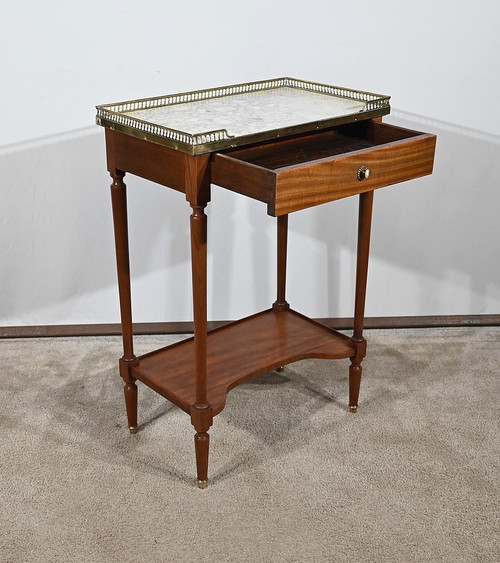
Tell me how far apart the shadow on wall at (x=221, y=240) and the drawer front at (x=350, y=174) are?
0.69 meters

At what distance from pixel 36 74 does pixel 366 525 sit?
1.45 metres

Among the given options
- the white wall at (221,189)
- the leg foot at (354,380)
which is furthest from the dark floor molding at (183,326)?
the leg foot at (354,380)

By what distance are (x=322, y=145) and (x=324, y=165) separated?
0.33 metres

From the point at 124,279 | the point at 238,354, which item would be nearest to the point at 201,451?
the point at 238,354

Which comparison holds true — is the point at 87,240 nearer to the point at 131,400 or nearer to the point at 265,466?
the point at 131,400

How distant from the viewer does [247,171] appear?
159 cm

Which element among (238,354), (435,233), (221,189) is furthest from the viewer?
(435,233)

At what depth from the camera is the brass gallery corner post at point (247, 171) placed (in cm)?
163

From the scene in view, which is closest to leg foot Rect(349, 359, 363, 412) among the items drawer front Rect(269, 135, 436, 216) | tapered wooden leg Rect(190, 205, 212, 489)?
tapered wooden leg Rect(190, 205, 212, 489)

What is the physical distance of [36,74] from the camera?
2305mm

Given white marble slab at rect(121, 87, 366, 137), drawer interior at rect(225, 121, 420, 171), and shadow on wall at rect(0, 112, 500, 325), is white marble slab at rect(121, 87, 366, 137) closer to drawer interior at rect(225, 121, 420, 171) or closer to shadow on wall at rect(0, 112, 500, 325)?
drawer interior at rect(225, 121, 420, 171)

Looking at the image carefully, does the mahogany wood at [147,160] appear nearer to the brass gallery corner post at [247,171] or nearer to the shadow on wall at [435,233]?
the brass gallery corner post at [247,171]

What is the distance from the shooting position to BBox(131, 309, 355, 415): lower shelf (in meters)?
1.96

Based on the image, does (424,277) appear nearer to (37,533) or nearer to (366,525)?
(366,525)
